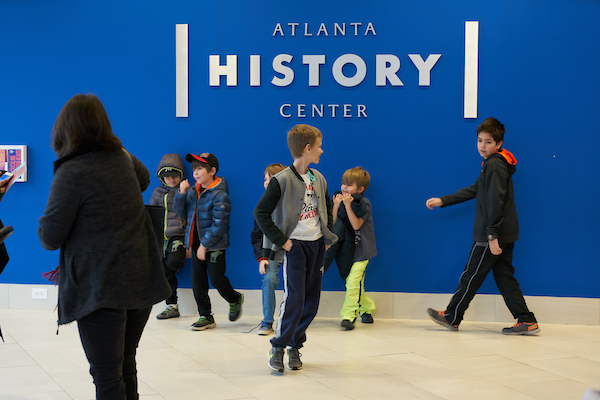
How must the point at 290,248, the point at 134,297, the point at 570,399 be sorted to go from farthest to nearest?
the point at 290,248, the point at 570,399, the point at 134,297

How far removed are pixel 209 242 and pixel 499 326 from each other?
236cm

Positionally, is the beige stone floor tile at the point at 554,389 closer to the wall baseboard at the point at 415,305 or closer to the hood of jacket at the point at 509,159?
the wall baseboard at the point at 415,305

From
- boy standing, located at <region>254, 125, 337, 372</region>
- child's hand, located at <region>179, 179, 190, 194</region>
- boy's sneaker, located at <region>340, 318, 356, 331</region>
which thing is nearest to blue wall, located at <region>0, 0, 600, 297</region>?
child's hand, located at <region>179, 179, 190, 194</region>

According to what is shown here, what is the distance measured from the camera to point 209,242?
4582mm

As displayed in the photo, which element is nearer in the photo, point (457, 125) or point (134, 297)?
point (134, 297)

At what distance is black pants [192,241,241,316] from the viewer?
183 inches

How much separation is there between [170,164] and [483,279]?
2635 millimetres

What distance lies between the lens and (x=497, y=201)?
175 inches

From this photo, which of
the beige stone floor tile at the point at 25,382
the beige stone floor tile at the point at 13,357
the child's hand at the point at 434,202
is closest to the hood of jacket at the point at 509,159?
the child's hand at the point at 434,202

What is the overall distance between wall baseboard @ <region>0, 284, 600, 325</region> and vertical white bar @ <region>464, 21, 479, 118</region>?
154 centimetres

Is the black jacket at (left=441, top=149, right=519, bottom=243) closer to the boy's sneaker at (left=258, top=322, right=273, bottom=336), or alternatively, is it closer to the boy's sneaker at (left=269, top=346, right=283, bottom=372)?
the boy's sneaker at (left=258, top=322, right=273, bottom=336)

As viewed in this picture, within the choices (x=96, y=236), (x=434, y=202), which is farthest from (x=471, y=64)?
(x=96, y=236)

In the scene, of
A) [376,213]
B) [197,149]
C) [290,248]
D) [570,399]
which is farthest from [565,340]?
[197,149]

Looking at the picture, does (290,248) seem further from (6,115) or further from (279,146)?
(6,115)
